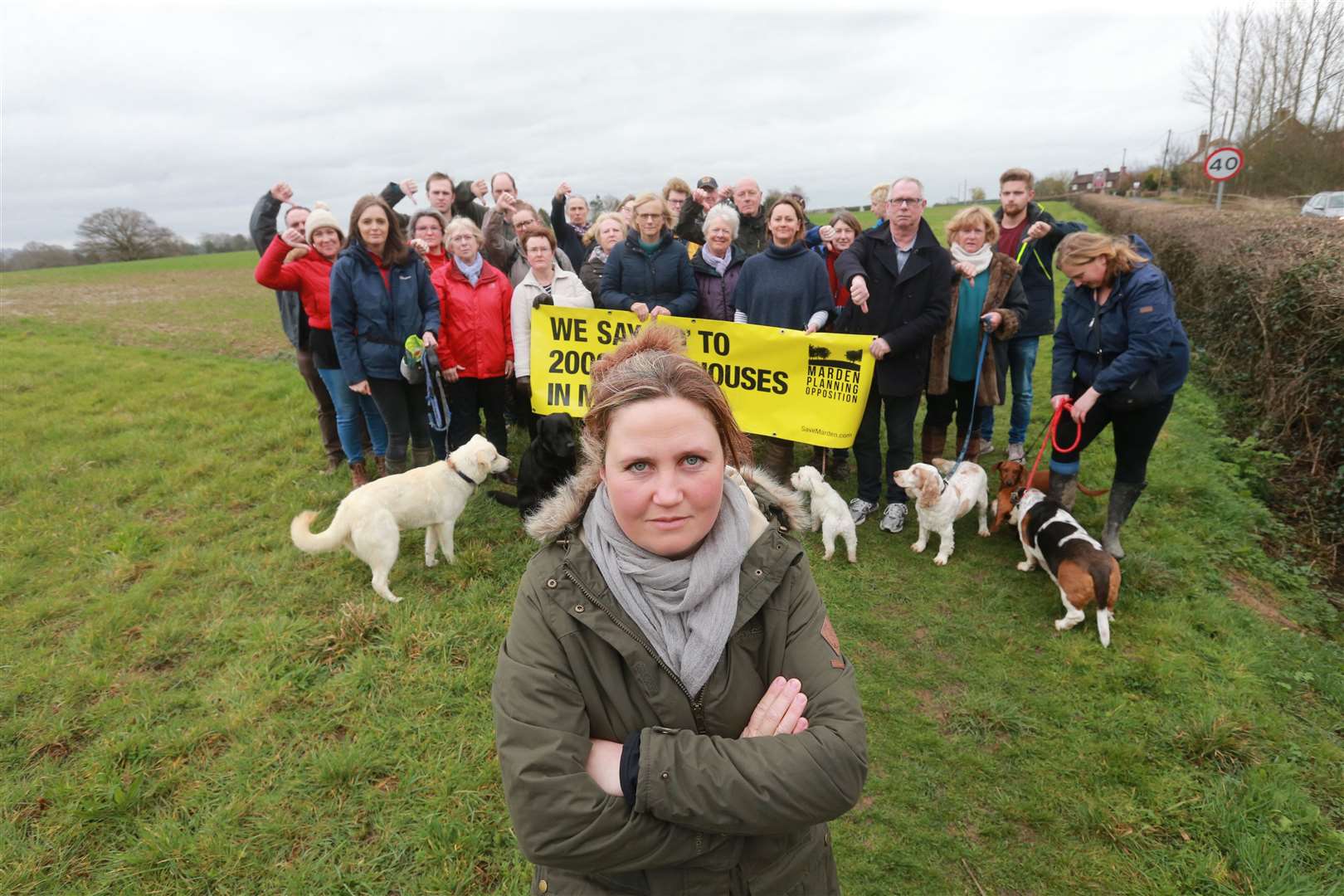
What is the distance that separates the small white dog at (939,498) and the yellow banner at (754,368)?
77 centimetres

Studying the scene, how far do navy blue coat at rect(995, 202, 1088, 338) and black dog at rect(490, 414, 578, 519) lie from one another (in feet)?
16.4

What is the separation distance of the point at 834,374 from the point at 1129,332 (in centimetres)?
232

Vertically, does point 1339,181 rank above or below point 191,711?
above

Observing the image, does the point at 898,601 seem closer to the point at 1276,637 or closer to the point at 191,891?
the point at 1276,637

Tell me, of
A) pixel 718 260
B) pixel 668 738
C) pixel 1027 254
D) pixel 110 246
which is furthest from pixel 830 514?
pixel 110 246

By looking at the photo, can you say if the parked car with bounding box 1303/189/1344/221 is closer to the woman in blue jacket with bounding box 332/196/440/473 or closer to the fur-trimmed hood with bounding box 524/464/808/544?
the woman in blue jacket with bounding box 332/196/440/473

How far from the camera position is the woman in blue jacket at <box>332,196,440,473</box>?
561 cm

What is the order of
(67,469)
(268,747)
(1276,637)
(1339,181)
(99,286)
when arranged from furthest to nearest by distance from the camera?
(99,286) → (1339,181) → (67,469) → (1276,637) → (268,747)

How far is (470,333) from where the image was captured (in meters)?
6.32

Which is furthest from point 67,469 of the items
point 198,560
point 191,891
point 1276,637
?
point 1276,637

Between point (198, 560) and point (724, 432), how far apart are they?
5981 millimetres

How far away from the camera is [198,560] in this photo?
5.61 m

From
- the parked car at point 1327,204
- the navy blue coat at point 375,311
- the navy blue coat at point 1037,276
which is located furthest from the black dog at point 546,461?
the parked car at point 1327,204

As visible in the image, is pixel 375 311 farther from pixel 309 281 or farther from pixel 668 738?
pixel 668 738
